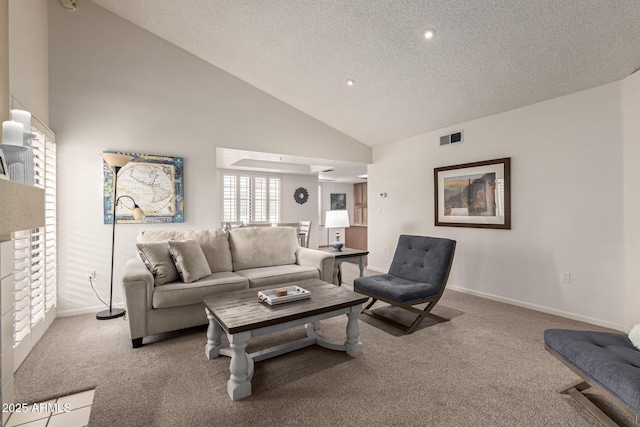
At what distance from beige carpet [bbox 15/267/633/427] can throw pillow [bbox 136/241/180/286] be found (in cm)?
54

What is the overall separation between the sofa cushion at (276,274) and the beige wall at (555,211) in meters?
2.25

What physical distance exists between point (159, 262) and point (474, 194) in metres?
3.89

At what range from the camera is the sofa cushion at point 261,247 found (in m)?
3.68

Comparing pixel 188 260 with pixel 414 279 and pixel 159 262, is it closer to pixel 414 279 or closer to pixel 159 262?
pixel 159 262

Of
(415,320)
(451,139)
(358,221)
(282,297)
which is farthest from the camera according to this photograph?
(358,221)

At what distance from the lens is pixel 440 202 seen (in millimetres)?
4508

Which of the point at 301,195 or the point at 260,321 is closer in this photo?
the point at 260,321

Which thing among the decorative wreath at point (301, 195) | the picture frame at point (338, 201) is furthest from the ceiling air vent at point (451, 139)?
the picture frame at point (338, 201)

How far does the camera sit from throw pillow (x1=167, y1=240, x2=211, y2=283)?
2877mm

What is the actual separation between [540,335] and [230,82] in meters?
4.79

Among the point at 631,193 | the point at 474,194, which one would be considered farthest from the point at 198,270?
the point at 631,193

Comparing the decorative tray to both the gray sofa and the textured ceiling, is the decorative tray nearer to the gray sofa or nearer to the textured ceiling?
the gray sofa

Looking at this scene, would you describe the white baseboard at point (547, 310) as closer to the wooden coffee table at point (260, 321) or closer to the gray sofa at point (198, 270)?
the gray sofa at point (198, 270)

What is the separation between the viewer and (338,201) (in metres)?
9.72
